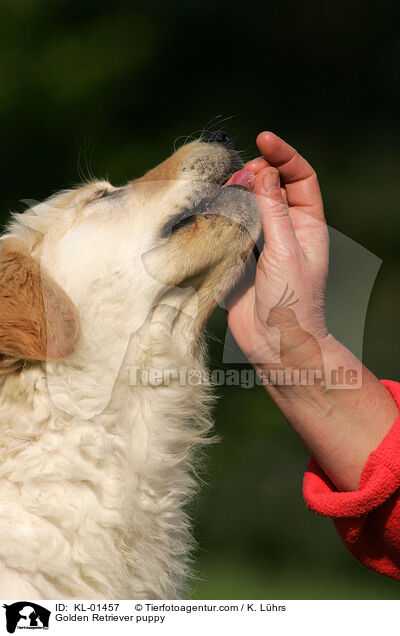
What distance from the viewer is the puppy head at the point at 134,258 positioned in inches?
74.7

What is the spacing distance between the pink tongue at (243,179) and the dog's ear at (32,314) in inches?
25.4

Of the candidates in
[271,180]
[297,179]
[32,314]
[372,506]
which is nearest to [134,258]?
[32,314]

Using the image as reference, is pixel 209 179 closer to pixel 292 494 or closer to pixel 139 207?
pixel 139 207

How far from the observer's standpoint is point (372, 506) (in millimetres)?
1729

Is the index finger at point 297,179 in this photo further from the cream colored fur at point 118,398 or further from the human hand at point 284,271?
the cream colored fur at point 118,398

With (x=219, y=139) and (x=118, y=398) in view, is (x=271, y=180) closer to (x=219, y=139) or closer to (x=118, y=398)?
(x=219, y=139)

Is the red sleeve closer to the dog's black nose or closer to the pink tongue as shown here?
the pink tongue

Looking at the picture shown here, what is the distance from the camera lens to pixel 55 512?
5.81 ft

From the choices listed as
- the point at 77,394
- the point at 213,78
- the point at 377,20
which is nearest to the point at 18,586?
the point at 77,394

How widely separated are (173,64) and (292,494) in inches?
148
